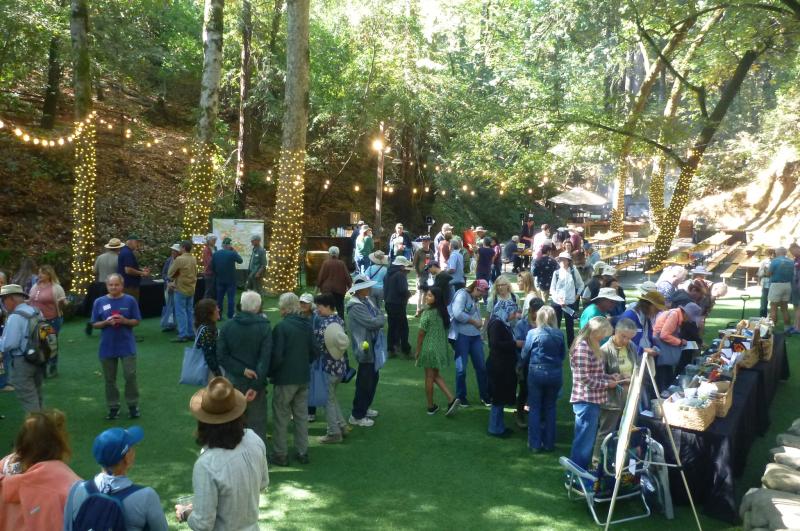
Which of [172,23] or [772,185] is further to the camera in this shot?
[772,185]

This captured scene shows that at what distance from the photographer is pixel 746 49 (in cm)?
1655

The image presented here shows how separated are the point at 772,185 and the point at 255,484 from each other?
2932 centimetres

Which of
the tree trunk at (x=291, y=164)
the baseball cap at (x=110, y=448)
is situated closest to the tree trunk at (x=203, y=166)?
the tree trunk at (x=291, y=164)

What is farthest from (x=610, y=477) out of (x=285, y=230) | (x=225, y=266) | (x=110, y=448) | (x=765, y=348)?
(x=285, y=230)

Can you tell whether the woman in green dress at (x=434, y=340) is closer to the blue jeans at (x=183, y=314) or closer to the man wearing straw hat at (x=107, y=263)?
the blue jeans at (x=183, y=314)

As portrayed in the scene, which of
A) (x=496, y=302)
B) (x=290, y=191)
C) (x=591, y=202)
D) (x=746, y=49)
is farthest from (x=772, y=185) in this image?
(x=496, y=302)

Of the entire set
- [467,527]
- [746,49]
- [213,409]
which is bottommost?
[467,527]

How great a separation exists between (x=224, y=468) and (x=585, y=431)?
354 cm

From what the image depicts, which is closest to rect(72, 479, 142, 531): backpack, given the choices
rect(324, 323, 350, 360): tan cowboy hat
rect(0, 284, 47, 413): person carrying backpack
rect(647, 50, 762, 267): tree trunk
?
rect(324, 323, 350, 360): tan cowboy hat

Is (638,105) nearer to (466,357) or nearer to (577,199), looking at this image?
(577,199)

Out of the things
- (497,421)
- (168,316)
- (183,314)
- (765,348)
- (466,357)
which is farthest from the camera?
(168,316)

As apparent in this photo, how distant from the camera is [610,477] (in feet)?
17.4

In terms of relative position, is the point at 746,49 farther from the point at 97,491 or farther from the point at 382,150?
the point at 97,491

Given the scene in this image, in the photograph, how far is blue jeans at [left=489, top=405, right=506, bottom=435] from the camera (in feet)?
22.4
